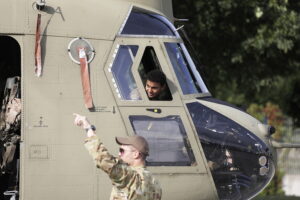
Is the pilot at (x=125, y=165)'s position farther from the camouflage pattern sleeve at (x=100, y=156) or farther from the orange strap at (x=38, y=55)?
the orange strap at (x=38, y=55)

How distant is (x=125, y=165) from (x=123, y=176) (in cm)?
10

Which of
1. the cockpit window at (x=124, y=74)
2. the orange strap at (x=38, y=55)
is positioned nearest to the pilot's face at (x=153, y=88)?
the cockpit window at (x=124, y=74)

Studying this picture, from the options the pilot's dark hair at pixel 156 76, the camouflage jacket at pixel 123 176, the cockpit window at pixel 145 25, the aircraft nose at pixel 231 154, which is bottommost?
the camouflage jacket at pixel 123 176

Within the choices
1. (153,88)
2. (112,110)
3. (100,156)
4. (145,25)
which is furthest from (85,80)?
(100,156)

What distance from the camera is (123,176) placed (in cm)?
700

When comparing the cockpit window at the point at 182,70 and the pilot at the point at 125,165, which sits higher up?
the cockpit window at the point at 182,70

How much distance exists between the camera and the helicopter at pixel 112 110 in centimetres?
910

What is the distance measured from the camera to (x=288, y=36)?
1692 cm

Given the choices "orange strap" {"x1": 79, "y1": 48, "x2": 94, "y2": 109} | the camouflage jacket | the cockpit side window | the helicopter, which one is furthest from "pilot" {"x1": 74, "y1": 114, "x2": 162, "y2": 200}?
the cockpit side window

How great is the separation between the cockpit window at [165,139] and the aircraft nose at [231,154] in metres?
0.20

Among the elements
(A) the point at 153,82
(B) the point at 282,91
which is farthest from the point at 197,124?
(B) the point at 282,91

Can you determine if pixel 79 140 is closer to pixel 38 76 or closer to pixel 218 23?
pixel 38 76

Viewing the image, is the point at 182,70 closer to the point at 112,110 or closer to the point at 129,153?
the point at 112,110

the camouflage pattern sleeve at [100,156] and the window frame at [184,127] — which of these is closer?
the camouflage pattern sleeve at [100,156]
